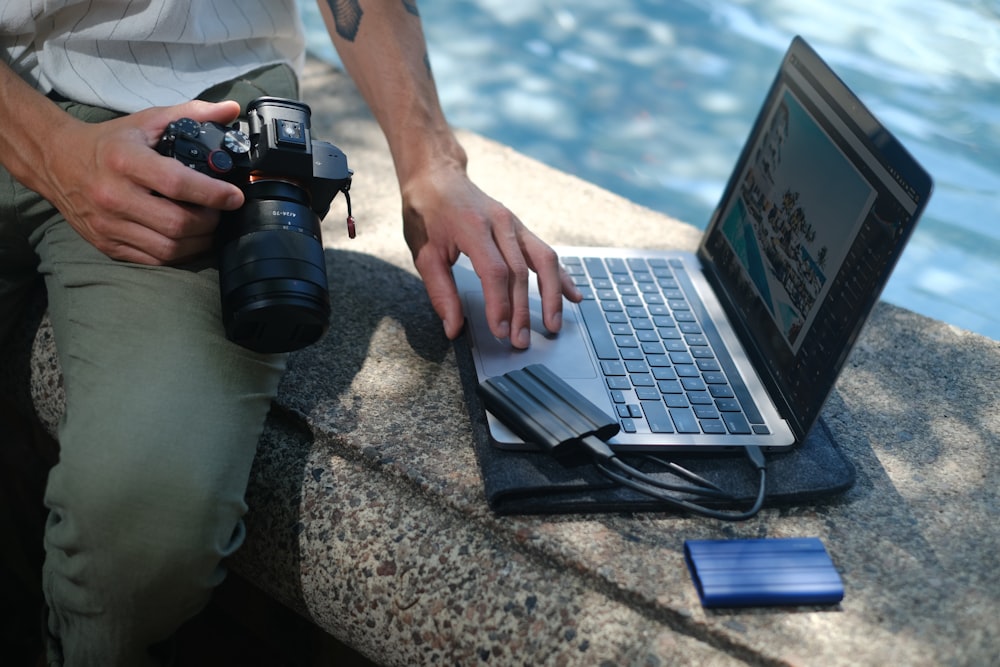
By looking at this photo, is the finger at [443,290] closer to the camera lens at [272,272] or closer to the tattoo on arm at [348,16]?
the camera lens at [272,272]

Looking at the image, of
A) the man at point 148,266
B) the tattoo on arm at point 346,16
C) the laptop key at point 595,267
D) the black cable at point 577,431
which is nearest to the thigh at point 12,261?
the man at point 148,266

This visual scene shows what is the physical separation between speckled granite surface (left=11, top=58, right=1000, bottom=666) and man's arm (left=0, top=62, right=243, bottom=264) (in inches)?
9.6

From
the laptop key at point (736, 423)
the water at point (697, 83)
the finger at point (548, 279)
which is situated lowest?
the water at point (697, 83)

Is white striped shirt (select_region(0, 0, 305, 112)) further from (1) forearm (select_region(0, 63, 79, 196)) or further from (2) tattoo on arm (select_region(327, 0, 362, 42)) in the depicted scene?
(2) tattoo on arm (select_region(327, 0, 362, 42))

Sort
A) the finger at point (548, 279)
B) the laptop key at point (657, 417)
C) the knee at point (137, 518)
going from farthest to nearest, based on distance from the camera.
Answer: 1. the finger at point (548, 279)
2. the laptop key at point (657, 417)
3. the knee at point (137, 518)

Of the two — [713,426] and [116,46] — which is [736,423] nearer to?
[713,426]

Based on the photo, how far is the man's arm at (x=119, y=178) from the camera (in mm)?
911

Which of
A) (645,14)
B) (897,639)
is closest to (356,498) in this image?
(897,639)

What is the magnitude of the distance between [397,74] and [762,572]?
0.85 metres

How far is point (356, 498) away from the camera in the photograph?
98 centimetres

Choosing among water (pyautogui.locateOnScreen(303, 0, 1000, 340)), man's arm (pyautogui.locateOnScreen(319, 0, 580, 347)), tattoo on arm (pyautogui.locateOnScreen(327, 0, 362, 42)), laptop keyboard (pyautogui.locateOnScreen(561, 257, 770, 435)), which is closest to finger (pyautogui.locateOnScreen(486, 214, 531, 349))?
man's arm (pyautogui.locateOnScreen(319, 0, 580, 347))

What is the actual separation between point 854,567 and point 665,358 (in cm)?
32

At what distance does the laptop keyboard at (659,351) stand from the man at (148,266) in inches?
3.4

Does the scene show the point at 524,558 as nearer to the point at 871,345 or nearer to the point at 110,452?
the point at 110,452
